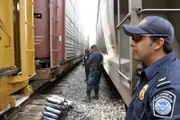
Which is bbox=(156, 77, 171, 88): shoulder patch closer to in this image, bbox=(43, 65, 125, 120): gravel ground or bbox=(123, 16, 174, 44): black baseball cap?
bbox=(123, 16, 174, 44): black baseball cap

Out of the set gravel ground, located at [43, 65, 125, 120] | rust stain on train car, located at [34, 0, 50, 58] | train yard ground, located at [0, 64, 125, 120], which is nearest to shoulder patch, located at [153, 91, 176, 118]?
train yard ground, located at [0, 64, 125, 120]

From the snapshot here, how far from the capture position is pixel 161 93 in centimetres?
109

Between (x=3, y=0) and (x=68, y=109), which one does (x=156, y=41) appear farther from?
(x=68, y=109)

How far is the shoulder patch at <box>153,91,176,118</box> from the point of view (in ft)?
3.45

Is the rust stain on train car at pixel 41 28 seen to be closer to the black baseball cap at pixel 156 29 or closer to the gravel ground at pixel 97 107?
the gravel ground at pixel 97 107

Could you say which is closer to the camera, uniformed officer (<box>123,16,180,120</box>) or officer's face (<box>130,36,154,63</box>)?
uniformed officer (<box>123,16,180,120</box>)

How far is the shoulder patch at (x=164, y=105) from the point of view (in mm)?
1051

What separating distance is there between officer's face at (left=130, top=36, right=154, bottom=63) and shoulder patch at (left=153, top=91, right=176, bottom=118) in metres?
0.30

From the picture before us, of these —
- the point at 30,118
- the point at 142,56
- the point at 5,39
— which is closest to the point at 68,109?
the point at 30,118

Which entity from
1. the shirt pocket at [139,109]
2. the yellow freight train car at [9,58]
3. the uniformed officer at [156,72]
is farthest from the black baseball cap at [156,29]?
the yellow freight train car at [9,58]

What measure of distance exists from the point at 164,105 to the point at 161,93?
58 millimetres

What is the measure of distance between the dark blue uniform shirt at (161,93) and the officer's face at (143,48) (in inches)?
2.9

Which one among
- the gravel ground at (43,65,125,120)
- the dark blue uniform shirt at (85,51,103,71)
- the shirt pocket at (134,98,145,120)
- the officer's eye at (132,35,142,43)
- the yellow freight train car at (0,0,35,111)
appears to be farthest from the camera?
the dark blue uniform shirt at (85,51,103,71)

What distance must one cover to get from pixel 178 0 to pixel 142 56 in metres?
2.65
